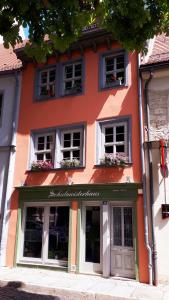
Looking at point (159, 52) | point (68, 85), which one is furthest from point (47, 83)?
point (159, 52)

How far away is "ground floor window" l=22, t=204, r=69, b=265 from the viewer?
11.4 meters

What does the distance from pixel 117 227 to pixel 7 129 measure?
6268 millimetres

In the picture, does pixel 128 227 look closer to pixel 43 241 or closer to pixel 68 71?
pixel 43 241

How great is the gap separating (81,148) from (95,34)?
4530 millimetres

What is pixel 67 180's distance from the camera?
1167cm

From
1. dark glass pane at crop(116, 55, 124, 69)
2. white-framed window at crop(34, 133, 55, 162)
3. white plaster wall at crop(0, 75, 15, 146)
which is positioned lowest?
white-framed window at crop(34, 133, 55, 162)

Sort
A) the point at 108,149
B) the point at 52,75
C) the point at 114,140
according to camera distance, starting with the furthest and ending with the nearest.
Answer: the point at 52,75, the point at 108,149, the point at 114,140

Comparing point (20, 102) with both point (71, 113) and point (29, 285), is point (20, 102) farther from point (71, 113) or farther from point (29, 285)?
point (29, 285)

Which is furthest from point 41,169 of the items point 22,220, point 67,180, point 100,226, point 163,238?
point 163,238

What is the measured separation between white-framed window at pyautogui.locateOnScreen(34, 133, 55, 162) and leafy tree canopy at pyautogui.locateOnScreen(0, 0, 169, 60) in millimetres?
6681

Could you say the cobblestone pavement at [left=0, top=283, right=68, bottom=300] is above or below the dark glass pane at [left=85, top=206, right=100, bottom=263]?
below

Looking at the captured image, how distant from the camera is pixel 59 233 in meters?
11.6

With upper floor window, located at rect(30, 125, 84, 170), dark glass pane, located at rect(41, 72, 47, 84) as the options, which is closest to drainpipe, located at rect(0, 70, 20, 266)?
upper floor window, located at rect(30, 125, 84, 170)

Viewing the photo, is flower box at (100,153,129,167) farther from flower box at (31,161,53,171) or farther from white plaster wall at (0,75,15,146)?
white plaster wall at (0,75,15,146)
